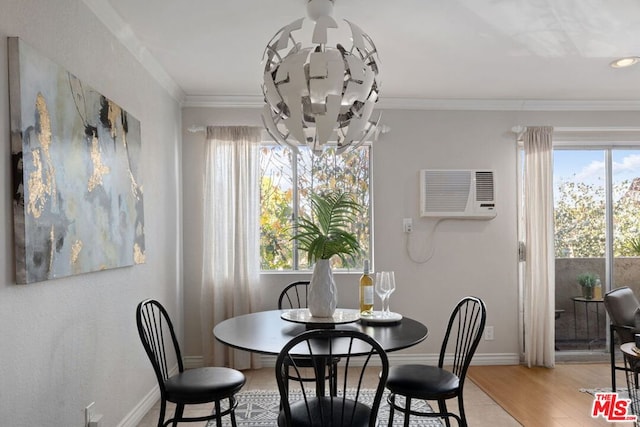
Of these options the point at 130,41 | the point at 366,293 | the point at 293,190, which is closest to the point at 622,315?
the point at 366,293

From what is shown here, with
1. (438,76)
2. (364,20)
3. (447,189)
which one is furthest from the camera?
(447,189)

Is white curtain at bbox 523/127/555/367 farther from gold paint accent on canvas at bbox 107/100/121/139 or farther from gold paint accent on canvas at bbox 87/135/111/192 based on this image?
gold paint accent on canvas at bbox 87/135/111/192

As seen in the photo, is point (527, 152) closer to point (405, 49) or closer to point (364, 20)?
point (405, 49)

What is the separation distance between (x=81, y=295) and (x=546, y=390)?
3361mm

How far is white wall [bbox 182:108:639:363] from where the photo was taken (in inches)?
170

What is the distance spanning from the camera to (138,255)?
3078 millimetres

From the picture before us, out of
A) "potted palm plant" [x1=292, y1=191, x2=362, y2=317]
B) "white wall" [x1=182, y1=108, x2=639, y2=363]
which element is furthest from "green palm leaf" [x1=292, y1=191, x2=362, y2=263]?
"white wall" [x1=182, y1=108, x2=639, y2=363]

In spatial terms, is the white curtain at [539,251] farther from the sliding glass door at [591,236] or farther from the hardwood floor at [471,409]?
the hardwood floor at [471,409]

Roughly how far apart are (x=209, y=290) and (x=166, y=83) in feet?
5.79

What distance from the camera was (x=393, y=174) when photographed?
173 inches

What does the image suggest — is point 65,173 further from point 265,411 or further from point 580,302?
point 580,302

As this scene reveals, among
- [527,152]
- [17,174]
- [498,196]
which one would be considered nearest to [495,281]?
[498,196]

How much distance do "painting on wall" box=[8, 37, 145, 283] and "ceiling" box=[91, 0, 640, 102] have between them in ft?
2.01

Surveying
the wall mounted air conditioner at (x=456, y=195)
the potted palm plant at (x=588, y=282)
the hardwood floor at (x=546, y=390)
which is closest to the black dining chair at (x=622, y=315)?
the hardwood floor at (x=546, y=390)
